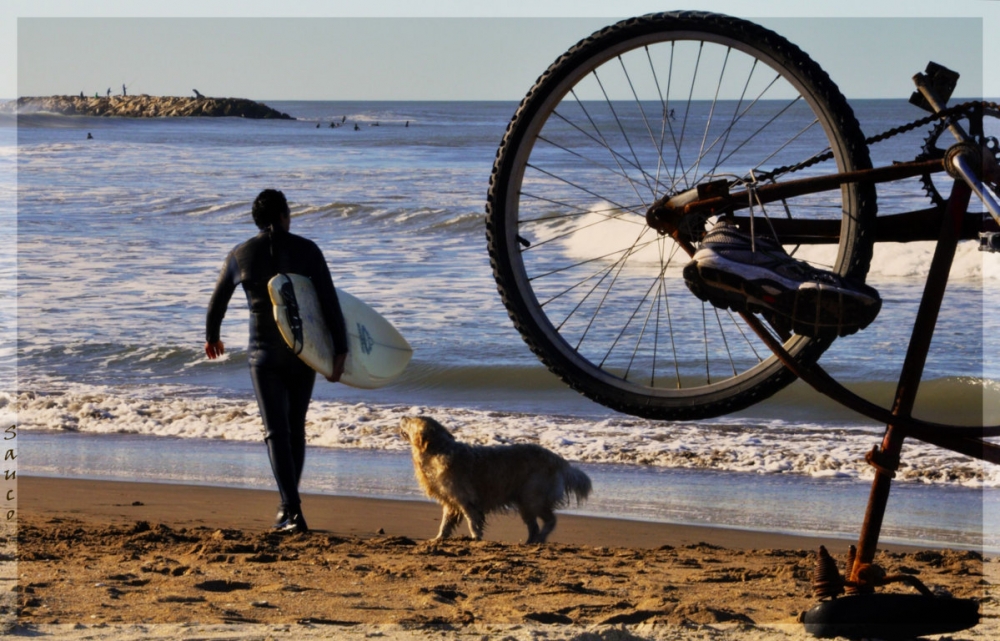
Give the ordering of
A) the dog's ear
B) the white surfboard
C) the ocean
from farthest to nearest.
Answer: the ocean
the dog's ear
the white surfboard

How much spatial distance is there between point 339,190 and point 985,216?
91.1ft

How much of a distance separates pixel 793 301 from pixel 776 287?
67 mm

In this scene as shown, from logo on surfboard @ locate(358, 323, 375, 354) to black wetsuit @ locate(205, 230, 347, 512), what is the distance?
1.09 ft

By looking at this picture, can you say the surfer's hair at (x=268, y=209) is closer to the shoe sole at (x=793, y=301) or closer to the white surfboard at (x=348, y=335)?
the white surfboard at (x=348, y=335)

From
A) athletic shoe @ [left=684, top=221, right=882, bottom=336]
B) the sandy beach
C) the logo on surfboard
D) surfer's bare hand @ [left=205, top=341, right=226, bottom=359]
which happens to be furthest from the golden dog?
athletic shoe @ [left=684, top=221, right=882, bottom=336]

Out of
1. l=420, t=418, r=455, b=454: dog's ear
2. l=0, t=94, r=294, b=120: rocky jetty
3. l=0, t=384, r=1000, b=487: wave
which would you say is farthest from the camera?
l=0, t=94, r=294, b=120: rocky jetty

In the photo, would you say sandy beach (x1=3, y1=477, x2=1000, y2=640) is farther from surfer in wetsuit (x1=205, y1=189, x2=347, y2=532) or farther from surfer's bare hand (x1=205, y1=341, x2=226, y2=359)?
surfer's bare hand (x1=205, y1=341, x2=226, y2=359)

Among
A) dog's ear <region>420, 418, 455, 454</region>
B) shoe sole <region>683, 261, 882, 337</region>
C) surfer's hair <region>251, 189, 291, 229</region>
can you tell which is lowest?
dog's ear <region>420, 418, 455, 454</region>

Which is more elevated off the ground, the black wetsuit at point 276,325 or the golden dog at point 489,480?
the black wetsuit at point 276,325

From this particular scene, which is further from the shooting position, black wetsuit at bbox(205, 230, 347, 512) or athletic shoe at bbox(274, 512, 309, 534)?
athletic shoe at bbox(274, 512, 309, 534)

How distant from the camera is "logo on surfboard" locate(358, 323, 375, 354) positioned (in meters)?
6.90

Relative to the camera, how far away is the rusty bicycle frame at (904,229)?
362cm

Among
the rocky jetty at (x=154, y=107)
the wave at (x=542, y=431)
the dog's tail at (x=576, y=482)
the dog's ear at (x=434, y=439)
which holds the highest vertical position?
the rocky jetty at (x=154, y=107)

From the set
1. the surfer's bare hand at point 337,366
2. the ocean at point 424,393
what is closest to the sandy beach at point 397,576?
the ocean at point 424,393
